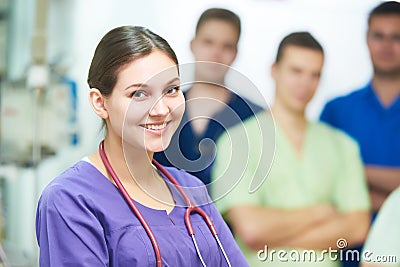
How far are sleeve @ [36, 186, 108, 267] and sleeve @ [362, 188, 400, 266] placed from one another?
1.04 meters

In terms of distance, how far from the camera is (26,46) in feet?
6.95

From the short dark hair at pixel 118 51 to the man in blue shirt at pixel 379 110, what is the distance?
2.87 feet

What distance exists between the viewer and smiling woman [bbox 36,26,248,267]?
104 centimetres

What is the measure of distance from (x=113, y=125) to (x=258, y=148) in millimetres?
565

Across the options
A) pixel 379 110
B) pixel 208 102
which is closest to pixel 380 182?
pixel 379 110

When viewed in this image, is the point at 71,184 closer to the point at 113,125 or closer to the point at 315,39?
the point at 113,125

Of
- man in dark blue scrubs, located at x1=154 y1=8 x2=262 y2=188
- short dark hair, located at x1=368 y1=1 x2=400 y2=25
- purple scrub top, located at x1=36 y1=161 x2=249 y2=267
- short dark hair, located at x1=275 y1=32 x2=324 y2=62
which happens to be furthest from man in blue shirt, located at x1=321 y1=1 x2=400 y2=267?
purple scrub top, located at x1=36 y1=161 x2=249 y2=267

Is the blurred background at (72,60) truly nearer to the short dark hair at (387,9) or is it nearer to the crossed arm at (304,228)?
the short dark hair at (387,9)

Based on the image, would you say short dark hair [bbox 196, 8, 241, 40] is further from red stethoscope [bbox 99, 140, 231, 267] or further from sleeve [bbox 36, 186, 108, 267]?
sleeve [bbox 36, 186, 108, 267]

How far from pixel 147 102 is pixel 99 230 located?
0.24m

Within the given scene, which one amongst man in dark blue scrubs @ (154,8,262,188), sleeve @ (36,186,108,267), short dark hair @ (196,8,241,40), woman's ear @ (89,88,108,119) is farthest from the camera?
short dark hair @ (196,8,241,40)

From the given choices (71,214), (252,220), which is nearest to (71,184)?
(71,214)

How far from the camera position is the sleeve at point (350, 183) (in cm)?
183

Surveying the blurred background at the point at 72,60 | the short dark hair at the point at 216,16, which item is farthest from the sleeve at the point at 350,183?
the short dark hair at the point at 216,16
